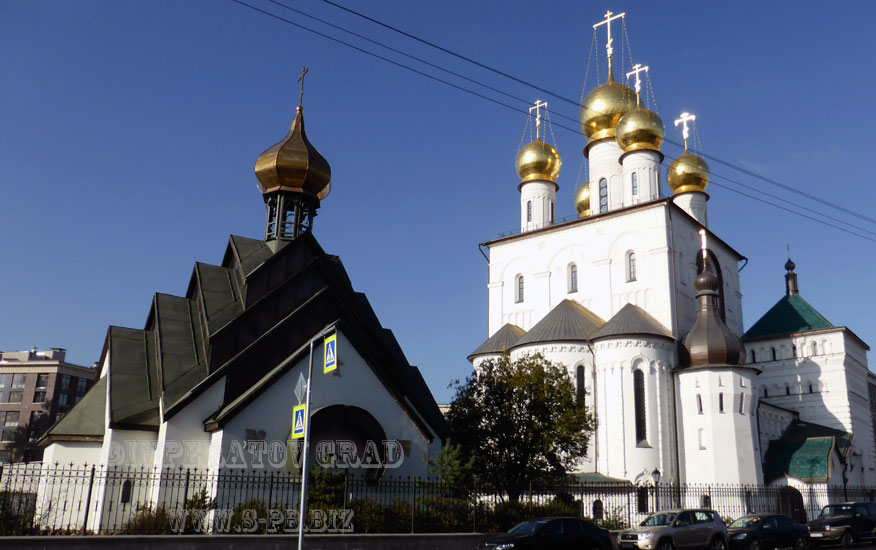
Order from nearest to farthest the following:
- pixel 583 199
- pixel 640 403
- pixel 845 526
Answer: pixel 845 526, pixel 640 403, pixel 583 199

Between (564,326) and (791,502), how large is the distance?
13.2 m

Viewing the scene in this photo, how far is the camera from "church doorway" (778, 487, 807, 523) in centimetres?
3225

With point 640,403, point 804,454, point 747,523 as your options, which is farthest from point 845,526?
point 804,454

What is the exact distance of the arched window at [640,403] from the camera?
100ft

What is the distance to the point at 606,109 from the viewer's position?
40531 mm

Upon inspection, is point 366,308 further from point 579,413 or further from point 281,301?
point 579,413

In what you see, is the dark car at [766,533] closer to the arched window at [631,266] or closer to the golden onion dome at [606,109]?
the arched window at [631,266]

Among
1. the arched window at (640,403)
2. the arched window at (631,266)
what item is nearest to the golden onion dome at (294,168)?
the arched window at (640,403)

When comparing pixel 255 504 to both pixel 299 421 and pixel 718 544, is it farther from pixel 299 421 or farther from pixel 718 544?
pixel 718 544

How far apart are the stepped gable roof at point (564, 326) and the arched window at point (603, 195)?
22.2ft

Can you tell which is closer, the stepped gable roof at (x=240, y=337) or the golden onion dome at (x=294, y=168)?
the stepped gable roof at (x=240, y=337)

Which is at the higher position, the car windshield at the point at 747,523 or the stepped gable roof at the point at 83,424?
the stepped gable roof at the point at 83,424

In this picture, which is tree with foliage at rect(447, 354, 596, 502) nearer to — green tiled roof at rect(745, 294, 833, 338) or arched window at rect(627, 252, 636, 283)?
arched window at rect(627, 252, 636, 283)

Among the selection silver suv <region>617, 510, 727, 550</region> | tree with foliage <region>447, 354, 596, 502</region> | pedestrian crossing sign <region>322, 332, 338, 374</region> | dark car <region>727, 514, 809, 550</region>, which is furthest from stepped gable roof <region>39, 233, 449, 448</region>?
dark car <region>727, 514, 809, 550</region>
